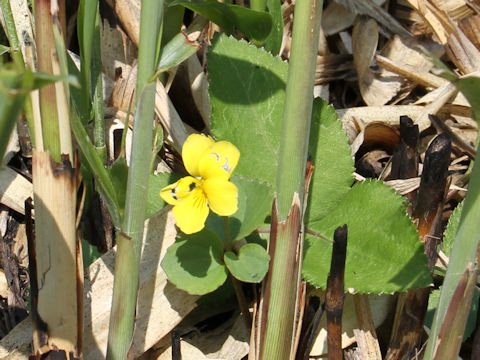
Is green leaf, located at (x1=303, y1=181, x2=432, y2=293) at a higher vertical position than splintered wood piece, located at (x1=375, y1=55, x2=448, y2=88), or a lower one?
lower

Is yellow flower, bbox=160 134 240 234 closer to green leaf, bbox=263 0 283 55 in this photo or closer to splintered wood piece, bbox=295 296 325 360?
splintered wood piece, bbox=295 296 325 360

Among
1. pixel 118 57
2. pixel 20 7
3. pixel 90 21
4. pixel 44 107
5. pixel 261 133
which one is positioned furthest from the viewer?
pixel 118 57

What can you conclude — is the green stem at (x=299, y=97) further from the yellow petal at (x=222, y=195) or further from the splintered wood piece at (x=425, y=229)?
the splintered wood piece at (x=425, y=229)

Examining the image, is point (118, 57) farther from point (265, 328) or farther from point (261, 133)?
point (265, 328)

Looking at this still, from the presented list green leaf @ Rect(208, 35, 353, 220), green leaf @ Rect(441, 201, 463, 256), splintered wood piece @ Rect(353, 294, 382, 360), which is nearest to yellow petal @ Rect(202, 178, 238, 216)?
green leaf @ Rect(208, 35, 353, 220)

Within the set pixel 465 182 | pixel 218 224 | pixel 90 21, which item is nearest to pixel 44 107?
pixel 90 21

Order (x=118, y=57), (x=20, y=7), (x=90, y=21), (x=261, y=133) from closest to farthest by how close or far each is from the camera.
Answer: (x=90, y=21)
(x=261, y=133)
(x=20, y=7)
(x=118, y=57)
